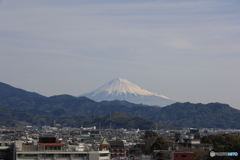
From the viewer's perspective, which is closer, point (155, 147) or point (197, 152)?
point (197, 152)

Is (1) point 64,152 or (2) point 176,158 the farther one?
(2) point 176,158

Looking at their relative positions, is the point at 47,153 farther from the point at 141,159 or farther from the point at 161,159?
the point at 141,159

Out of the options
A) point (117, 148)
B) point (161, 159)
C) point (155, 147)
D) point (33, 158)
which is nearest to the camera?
point (33, 158)

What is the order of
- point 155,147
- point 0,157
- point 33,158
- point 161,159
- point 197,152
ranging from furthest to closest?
point 155,147
point 197,152
point 161,159
point 0,157
point 33,158

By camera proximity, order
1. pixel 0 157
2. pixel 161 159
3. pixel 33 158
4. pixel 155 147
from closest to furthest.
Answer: pixel 33 158 < pixel 0 157 < pixel 161 159 < pixel 155 147

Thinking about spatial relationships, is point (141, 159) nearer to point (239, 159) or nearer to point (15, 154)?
point (239, 159)

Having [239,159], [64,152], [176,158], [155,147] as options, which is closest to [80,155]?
[64,152]

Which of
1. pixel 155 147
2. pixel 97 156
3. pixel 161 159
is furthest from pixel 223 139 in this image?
pixel 97 156

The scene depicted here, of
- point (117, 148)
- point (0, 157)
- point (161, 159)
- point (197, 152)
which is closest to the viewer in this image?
point (0, 157)

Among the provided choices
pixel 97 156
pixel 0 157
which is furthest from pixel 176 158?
pixel 0 157
